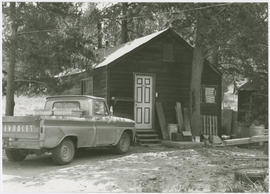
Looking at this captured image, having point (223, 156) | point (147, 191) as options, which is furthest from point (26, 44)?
point (147, 191)

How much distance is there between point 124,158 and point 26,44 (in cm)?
711

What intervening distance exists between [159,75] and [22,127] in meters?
8.94

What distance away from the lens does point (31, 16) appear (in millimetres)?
16859

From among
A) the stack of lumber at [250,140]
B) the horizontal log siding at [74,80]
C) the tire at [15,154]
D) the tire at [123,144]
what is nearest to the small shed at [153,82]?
the horizontal log siding at [74,80]

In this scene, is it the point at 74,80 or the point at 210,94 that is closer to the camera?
the point at 74,80

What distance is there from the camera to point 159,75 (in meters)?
18.4

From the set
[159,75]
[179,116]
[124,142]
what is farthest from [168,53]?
[124,142]

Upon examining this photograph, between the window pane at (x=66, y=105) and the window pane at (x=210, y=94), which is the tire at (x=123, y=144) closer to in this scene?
the window pane at (x=66, y=105)

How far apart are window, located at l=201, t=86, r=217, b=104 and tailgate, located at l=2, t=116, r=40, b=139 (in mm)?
10734

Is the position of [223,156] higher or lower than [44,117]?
lower

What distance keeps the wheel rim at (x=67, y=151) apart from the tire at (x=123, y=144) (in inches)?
93.4

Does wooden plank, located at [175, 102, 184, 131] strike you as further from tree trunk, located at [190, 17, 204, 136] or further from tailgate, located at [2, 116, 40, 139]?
tailgate, located at [2, 116, 40, 139]

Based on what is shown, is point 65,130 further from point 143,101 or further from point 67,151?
point 143,101

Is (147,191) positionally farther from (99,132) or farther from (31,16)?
(31,16)
